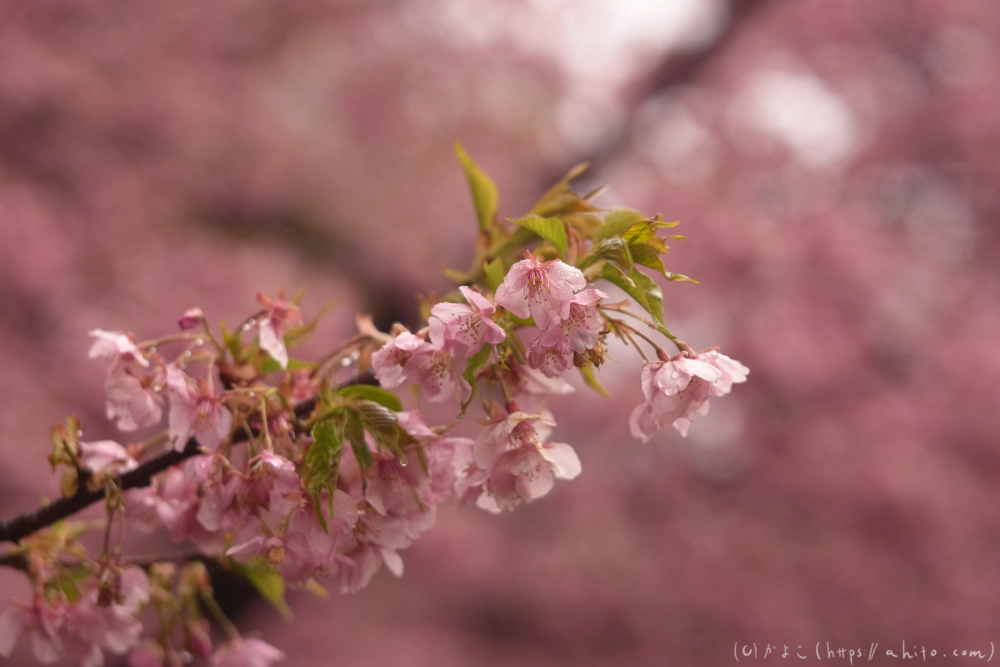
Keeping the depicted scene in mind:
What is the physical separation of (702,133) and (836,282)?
45.6 inches

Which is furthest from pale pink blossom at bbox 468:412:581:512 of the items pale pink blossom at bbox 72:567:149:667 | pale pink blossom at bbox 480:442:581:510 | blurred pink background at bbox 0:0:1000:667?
blurred pink background at bbox 0:0:1000:667

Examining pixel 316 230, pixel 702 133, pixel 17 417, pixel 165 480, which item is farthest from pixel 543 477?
pixel 702 133

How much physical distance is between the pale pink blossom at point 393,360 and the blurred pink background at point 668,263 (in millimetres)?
2124

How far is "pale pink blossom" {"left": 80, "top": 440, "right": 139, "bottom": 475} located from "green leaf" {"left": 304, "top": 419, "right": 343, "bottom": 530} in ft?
0.72

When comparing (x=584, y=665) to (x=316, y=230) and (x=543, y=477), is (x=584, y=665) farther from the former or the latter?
(x=543, y=477)

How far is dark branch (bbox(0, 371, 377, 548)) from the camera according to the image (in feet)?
1.75

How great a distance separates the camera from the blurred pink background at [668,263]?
8.31 feet

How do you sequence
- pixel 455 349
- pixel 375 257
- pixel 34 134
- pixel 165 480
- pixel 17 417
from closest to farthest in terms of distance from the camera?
1. pixel 455 349
2. pixel 165 480
3. pixel 17 417
4. pixel 34 134
5. pixel 375 257

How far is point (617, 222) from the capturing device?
0.49 metres

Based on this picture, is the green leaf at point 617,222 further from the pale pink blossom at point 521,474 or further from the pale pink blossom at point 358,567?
the pale pink blossom at point 358,567

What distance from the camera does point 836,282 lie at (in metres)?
2.99

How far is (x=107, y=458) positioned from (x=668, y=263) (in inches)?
114

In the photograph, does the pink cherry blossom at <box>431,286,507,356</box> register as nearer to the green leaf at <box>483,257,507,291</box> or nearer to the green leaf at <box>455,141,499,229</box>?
the green leaf at <box>483,257,507,291</box>

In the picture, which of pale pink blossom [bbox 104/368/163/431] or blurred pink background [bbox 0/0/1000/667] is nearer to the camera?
pale pink blossom [bbox 104/368/163/431]
